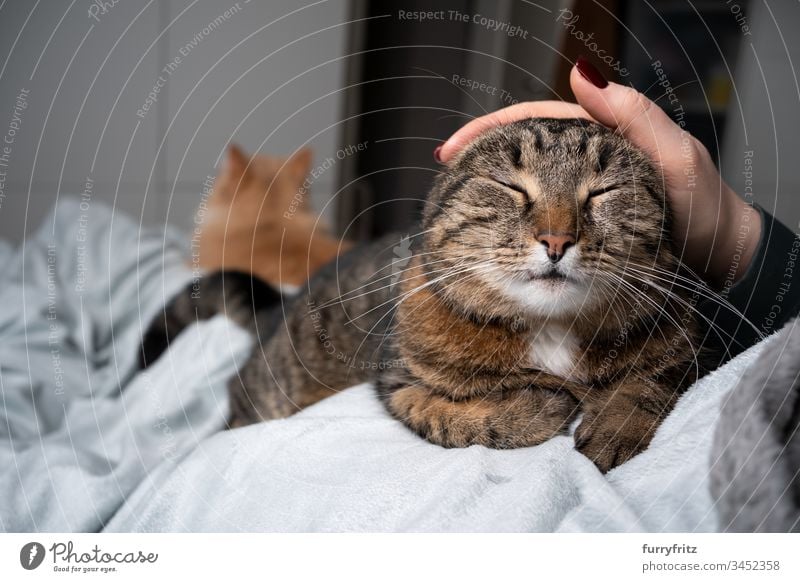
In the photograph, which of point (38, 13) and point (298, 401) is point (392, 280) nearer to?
point (298, 401)

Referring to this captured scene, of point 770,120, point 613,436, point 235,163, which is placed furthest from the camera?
point 235,163

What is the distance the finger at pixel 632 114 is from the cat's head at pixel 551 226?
14 mm

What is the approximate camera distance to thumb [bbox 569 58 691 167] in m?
0.61

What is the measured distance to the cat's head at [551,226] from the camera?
559 millimetres

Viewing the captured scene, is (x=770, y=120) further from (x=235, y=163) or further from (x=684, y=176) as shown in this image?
(x=235, y=163)

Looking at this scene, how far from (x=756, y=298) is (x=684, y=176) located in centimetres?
15

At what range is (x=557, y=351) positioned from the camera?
613 millimetres

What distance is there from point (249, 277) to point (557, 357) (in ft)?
2.06
